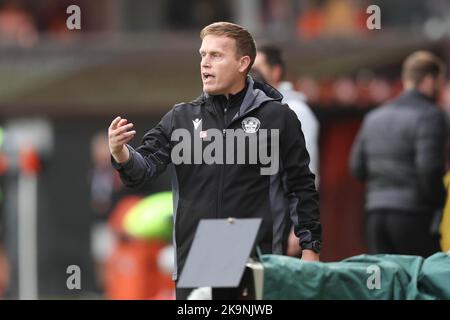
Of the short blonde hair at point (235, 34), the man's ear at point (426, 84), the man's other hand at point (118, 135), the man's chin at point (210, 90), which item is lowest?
the man's other hand at point (118, 135)

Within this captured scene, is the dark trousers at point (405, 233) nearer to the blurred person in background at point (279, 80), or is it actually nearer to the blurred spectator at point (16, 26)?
the blurred person in background at point (279, 80)

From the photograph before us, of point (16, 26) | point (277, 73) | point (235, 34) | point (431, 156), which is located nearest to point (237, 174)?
point (235, 34)

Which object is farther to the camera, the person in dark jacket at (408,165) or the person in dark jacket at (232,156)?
the person in dark jacket at (408,165)

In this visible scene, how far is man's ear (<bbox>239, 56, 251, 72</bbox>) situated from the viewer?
22.5 feet

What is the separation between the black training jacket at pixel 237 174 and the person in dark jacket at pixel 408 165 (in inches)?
100

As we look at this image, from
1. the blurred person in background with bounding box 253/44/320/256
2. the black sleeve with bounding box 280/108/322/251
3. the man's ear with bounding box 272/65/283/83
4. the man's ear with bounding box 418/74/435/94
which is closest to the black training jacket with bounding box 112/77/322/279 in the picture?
the black sleeve with bounding box 280/108/322/251

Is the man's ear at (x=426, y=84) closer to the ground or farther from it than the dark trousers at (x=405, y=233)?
farther from it

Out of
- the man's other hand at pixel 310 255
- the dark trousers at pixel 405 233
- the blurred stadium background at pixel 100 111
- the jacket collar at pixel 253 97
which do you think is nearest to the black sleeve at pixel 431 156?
the dark trousers at pixel 405 233

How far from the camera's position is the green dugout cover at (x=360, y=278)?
605 cm

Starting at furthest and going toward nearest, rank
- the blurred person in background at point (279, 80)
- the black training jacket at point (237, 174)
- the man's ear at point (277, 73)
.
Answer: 1. the man's ear at point (277, 73)
2. the blurred person in background at point (279, 80)
3. the black training jacket at point (237, 174)

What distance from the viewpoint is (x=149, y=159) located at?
22.2 feet

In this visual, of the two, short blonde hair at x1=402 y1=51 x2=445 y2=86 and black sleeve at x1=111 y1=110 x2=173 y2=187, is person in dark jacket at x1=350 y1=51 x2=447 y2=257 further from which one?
black sleeve at x1=111 y1=110 x2=173 y2=187

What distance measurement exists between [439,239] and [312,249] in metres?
2.89

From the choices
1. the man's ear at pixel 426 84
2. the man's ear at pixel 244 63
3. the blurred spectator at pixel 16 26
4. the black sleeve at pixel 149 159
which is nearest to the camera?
the black sleeve at pixel 149 159
